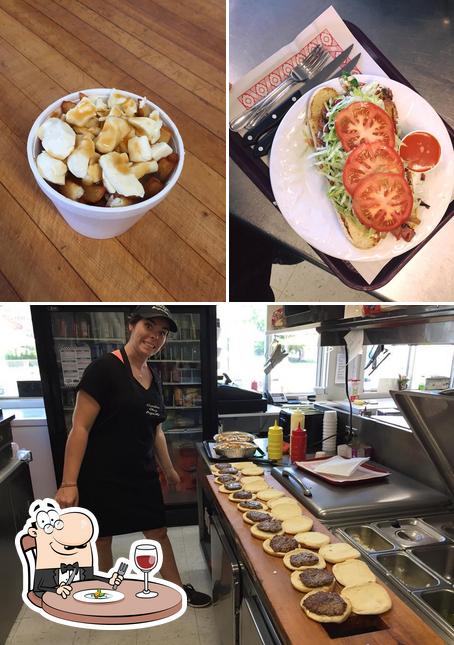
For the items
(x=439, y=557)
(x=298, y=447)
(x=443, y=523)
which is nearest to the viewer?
(x=439, y=557)

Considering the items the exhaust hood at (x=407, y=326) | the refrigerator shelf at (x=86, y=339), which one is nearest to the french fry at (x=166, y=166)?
the exhaust hood at (x=407, y=326)

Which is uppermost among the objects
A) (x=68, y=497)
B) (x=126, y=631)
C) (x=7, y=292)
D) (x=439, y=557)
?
(x=7, y=292)

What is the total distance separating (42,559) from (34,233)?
0.70 metres

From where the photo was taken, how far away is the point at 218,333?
2346 millimetres

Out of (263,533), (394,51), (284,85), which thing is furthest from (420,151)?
(263,533)

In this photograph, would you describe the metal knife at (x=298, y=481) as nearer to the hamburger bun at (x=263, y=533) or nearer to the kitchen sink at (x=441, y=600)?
the hamburger bun at (x=263, y=533)

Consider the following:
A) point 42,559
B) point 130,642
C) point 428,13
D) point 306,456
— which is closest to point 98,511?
point 42,559

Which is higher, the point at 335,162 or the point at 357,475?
the point at 335,162

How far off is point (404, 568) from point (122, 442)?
0.86 meters

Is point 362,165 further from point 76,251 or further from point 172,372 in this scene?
point 172,372

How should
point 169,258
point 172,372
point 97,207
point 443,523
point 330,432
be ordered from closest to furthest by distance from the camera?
point 97,207 → point 169,258 → point 443,523 → point 330,432 → point 172,372

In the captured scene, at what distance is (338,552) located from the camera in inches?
38.4

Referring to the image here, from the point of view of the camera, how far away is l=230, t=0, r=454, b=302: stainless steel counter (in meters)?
0.99

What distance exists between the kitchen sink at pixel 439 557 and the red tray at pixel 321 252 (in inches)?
29.9
